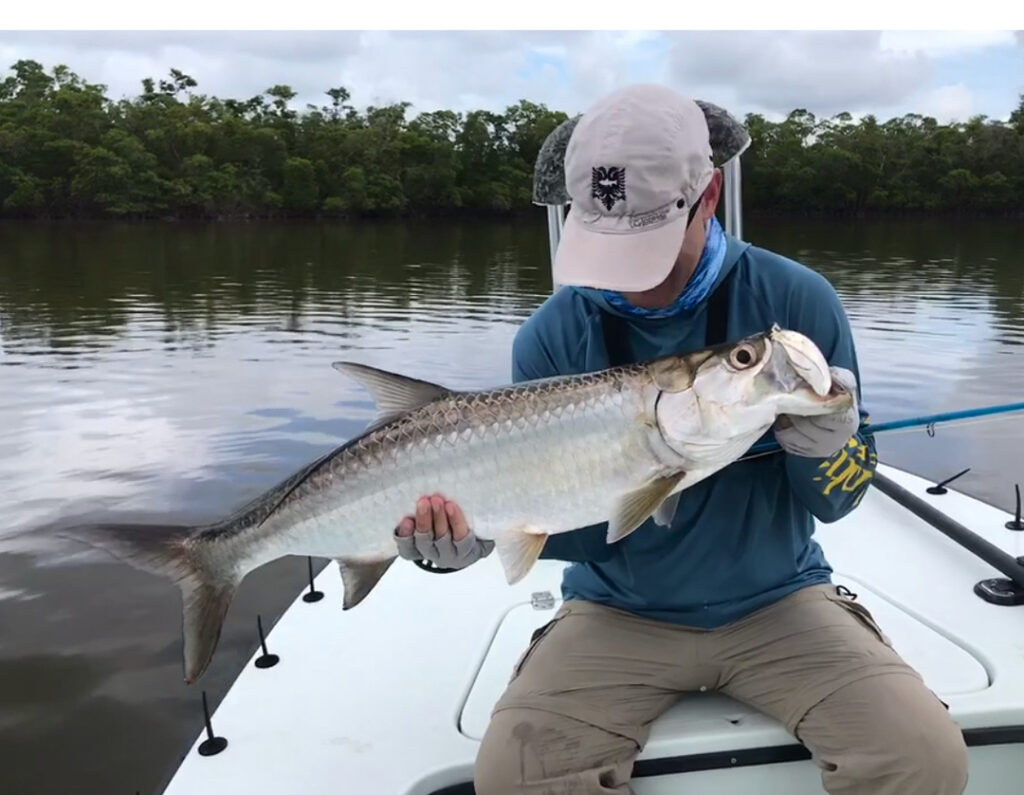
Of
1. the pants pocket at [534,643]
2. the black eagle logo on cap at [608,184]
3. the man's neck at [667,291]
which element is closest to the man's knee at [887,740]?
the pants pocket at [534,643]

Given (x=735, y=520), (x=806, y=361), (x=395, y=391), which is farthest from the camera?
(x=735, y=520)

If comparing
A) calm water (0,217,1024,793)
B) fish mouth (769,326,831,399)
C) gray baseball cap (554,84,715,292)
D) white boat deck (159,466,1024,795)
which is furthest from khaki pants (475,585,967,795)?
calm water (0,217,1024,793)

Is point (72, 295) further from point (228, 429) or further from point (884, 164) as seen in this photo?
point (884, 164)

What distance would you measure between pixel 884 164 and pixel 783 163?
31.5ft

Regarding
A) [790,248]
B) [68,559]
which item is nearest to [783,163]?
[790,248]

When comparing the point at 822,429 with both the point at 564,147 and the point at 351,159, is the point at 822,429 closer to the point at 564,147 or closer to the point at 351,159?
the point at 564,147

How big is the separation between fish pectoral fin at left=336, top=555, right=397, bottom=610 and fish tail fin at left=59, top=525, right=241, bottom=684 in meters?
0.31

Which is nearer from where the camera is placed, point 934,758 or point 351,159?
point 934,758

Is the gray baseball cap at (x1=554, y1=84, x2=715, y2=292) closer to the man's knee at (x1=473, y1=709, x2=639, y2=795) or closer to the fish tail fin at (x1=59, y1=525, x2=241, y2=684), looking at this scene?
the man's knee at (x1=473, y1=709, x2=639, y2=795)

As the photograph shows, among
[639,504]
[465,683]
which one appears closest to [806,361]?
[639,504]

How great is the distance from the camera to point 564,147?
11.4ft

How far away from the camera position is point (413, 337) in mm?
18969

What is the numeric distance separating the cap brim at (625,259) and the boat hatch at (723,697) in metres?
1.24

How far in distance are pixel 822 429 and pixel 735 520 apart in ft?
1.85
